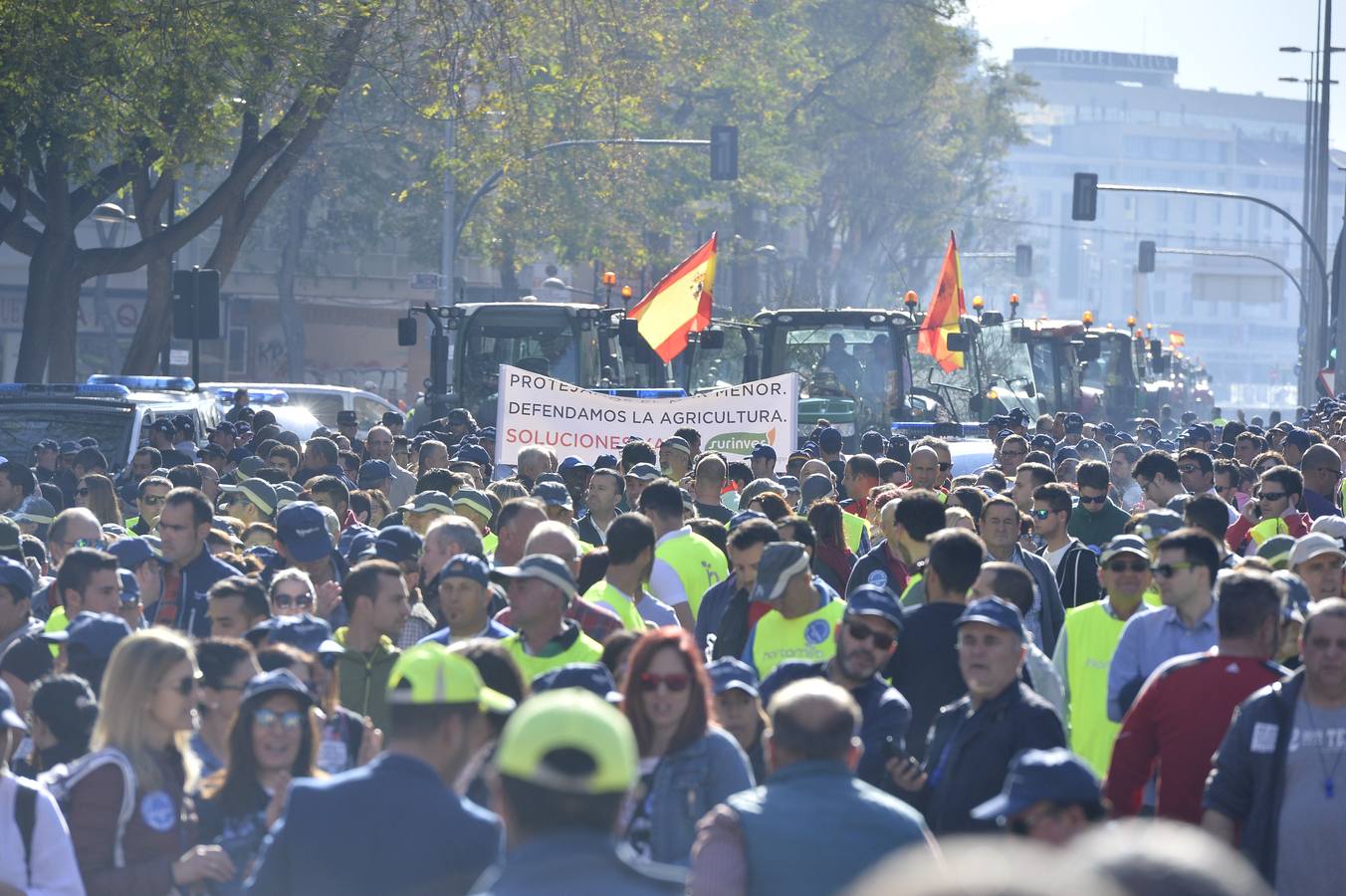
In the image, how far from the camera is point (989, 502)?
9.86m

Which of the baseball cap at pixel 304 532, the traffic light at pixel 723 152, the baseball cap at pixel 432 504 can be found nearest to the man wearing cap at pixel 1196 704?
the baseball cap at pixel 304 532

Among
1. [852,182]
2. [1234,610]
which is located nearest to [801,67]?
[852,182]

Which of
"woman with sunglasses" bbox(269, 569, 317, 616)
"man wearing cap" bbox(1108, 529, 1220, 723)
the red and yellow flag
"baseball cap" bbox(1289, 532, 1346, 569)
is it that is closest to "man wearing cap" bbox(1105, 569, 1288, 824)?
"man wearing cap" bbox(1108, 529, 1220, 723)

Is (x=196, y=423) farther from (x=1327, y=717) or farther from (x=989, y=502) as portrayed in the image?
(x=1327, y=717)

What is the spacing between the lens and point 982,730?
6.05m

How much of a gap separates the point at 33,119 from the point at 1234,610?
58.1 feet

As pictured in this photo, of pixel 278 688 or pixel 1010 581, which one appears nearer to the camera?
pixel 278 688

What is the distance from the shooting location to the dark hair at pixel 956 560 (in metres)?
7.31

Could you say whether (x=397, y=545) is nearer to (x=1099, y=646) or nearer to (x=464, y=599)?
(x=464, y=599)

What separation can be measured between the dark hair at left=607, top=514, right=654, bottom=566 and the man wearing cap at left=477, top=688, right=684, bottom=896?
4.65 metres

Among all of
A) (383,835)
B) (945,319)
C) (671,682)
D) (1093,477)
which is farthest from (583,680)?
(945,319)

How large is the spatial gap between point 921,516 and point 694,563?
3.62 ft

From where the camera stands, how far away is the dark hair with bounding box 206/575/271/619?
24.6ft

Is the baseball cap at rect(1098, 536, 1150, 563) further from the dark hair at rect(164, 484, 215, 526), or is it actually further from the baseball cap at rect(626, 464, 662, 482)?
the baseball cap at rect(626, 464, 662, 482)
